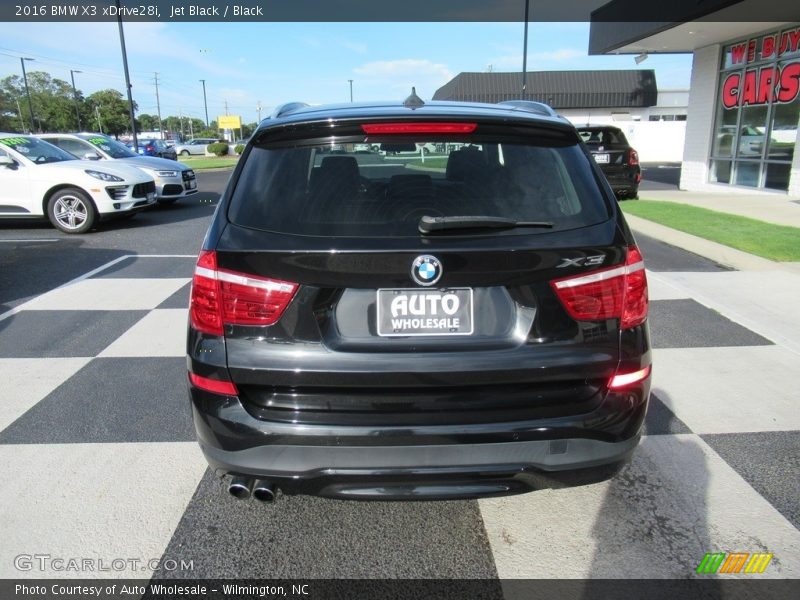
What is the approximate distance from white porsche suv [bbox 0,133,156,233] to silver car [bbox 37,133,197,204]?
246 centimetres

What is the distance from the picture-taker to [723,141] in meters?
17.0

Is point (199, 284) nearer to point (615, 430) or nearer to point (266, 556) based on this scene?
point (266, 556)


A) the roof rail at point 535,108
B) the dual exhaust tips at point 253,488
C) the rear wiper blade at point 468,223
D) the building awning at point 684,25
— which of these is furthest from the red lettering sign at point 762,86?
the dual exhaust tips at point 253,488

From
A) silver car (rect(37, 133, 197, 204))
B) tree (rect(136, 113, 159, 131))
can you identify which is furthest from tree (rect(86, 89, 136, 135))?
silver car (rect(37, 133, 197, 204))

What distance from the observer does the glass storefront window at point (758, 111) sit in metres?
14.4

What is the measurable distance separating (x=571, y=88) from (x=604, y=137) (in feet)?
111

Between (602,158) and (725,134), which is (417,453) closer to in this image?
(602,158)

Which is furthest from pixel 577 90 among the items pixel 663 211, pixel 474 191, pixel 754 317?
pixel 474 191

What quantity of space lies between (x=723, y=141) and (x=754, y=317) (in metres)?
13.8

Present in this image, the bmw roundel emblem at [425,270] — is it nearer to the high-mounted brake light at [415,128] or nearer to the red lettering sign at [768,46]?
the high-mounted brake light at [415,128]

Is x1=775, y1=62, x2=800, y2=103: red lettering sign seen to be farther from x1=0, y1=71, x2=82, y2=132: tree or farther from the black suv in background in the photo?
x1=0, y1=71, x2=82, y2=132: tree

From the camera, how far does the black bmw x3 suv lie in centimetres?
206

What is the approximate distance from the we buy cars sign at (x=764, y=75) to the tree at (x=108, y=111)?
267 ft

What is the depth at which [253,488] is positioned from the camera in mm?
2230
